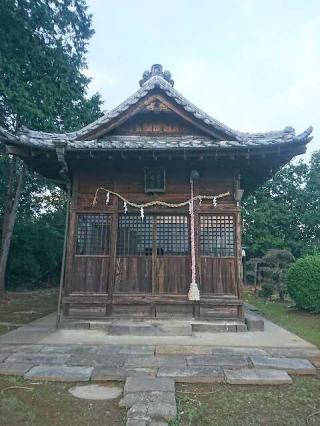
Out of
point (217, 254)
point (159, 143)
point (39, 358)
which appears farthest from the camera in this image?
point (217, 254)

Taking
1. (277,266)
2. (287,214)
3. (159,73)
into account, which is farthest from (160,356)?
(287,214)

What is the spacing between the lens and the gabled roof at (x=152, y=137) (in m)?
8.17

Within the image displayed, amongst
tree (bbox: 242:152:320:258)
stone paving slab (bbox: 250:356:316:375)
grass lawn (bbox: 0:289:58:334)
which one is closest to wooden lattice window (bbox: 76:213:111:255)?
grass lawn (bbox: 0:289:58:334)

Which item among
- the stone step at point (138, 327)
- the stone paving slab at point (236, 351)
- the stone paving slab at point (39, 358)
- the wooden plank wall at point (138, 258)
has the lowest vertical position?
the stone paving slab at point (39, 358)

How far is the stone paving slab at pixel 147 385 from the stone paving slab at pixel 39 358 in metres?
1.55

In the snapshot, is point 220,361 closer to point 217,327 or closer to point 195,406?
point 195,406

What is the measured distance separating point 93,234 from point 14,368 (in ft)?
13.8

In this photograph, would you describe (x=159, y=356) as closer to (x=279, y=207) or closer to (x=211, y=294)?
(x=211, y=294)

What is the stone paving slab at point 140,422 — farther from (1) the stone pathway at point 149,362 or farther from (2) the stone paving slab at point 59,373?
(2) the stone paving slab at point 59,373

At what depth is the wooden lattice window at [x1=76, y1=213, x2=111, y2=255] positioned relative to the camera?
8.96m

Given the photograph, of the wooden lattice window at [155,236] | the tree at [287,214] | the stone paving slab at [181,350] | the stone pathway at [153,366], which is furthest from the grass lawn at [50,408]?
the tree at [287,214]

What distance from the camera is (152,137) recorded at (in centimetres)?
977

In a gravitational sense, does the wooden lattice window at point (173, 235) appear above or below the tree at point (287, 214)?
below

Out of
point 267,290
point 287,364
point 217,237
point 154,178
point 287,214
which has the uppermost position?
point 287,214
